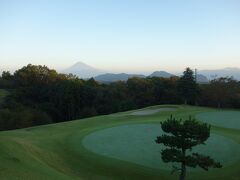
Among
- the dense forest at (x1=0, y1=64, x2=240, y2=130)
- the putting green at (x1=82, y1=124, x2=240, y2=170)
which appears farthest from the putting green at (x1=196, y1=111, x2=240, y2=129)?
the dense forest at (x1=0, y1=64, x2=240, y2=130)

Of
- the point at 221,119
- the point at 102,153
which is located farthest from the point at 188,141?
the point at 221,119

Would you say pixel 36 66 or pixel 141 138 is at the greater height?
pixel 36 66

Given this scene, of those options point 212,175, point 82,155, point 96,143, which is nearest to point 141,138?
point 96,143

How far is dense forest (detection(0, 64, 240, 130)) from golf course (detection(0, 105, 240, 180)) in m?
21.9

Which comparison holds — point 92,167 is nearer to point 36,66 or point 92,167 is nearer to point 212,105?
point 212,105

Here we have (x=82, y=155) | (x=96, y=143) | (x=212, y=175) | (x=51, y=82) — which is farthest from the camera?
(x=51, y=82)

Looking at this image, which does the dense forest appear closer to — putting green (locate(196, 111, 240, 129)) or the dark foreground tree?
putting green (locate(196, 111, 240, 129))

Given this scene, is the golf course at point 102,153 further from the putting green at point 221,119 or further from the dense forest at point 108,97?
the dense forest at point 108,97

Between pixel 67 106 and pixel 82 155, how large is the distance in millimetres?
43475

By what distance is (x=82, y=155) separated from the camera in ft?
76.7

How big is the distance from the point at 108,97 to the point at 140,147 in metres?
42.8

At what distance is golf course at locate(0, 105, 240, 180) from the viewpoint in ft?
59.8

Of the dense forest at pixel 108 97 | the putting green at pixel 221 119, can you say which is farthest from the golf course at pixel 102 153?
the dense forest at pixel 108 97

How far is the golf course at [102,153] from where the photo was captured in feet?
59.8
